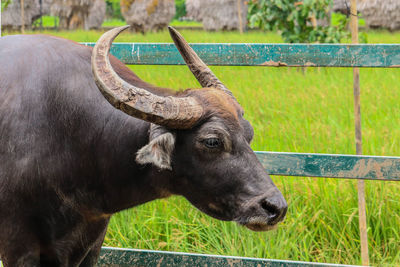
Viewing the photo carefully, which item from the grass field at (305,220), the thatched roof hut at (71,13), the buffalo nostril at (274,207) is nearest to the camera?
the buffalo nostril at (274,207)

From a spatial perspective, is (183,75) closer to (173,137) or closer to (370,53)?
(370,53)

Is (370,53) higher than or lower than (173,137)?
higher

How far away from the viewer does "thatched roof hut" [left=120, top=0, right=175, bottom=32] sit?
25977 millimetres

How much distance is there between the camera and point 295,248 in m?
3.49

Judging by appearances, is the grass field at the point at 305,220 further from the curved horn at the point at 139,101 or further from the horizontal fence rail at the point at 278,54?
the curved horn at the point at 139,101

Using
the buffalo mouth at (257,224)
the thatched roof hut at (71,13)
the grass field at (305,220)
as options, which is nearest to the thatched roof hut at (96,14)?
the thatched roof hut at (71,13)

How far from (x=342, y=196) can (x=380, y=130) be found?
101 cm

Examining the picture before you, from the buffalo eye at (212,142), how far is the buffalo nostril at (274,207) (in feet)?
0.91

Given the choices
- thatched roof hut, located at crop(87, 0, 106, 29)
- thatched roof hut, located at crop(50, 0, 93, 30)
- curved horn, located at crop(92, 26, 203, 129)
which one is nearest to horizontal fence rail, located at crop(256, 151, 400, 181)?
curved horn, located at crop(92, 26, 203, 129)

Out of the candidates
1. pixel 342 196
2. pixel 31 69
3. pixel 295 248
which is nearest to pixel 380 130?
pixel 342 196

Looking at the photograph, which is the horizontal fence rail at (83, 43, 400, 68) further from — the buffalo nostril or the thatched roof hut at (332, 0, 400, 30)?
the thatched roof hut at (332, 0, 400, 30)

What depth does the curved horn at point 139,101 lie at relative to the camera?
2.14 metres

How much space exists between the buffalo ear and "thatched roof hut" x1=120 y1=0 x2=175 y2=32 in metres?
23.9

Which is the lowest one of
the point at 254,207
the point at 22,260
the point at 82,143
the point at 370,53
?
the point at 22,260
